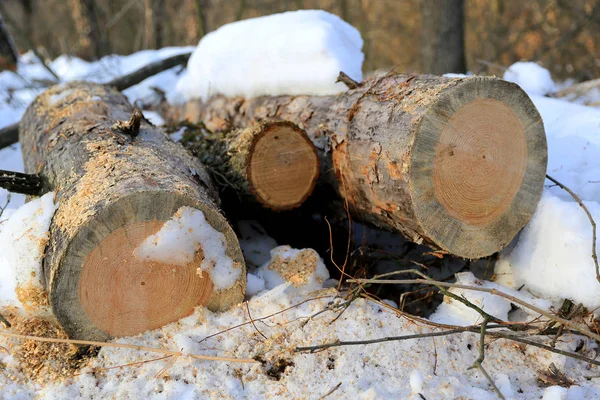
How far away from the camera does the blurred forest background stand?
801 cm

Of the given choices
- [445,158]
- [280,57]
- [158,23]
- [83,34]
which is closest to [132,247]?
[445,158]

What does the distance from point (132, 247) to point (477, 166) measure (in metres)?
1.58

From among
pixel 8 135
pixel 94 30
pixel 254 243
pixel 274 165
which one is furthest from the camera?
pixel 94 30

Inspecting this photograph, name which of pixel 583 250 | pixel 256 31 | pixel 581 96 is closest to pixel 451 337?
pixel 583 250

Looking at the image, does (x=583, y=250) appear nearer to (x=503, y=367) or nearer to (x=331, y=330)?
(x=503, y=367)

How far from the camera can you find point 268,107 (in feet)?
11.0

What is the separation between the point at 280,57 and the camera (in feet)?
11.2

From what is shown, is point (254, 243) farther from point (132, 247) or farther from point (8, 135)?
point (8, 135)

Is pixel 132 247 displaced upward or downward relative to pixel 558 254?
upward

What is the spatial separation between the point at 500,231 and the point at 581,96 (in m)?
2.69

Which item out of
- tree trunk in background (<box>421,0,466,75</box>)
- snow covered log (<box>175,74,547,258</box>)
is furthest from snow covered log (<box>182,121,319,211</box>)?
tree trunk in background (<box>421,0,466,75</box>)

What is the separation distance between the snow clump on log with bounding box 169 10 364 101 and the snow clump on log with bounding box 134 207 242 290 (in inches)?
54.1

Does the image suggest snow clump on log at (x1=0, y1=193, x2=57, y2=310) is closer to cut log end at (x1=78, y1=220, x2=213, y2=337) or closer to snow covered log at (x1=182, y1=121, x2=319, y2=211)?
cut log end at (x1=78, y1=220, x2=213, y2=337)

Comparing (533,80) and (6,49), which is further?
(6,49)
